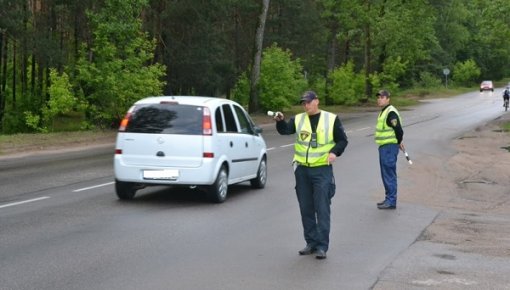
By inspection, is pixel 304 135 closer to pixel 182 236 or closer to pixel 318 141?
pixel 318 141

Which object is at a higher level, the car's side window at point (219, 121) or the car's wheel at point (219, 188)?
the car's side window at point (219, 121)

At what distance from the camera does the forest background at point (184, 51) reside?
2914 centimetres

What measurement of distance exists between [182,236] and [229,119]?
4.10m

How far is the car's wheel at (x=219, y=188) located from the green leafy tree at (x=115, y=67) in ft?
55.1

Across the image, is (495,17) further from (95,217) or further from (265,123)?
(95,217)

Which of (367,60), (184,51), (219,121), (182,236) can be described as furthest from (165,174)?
(367,60)

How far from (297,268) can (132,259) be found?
1764 mm

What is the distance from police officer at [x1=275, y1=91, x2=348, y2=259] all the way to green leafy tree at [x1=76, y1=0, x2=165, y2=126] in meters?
20.9

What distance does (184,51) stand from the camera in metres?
44.9

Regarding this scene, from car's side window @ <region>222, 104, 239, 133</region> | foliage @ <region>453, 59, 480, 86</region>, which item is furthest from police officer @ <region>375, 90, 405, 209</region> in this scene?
foliage @ <region>453, 59, 480, 86</region>

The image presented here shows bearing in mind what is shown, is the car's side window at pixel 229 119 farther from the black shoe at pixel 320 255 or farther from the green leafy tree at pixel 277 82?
the green leafy tree at pixel 277 82

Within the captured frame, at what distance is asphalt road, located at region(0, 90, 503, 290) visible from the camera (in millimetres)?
6996

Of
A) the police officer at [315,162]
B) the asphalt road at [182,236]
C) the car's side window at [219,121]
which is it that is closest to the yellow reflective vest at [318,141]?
the police officer at [315,162]

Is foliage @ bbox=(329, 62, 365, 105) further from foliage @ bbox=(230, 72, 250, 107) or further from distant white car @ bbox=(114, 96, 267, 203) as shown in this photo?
distant white car @ bbox=(114, 96, 267, 203)
